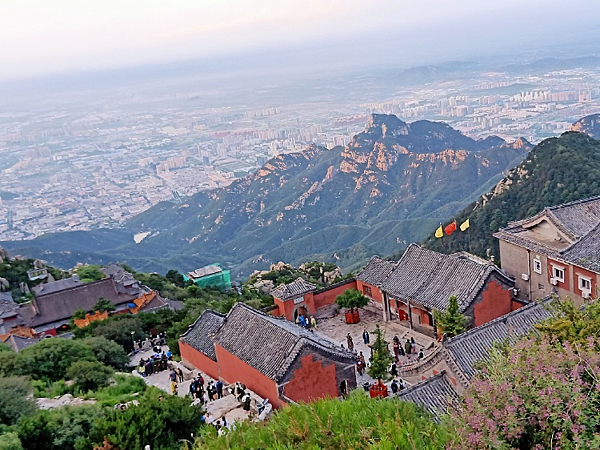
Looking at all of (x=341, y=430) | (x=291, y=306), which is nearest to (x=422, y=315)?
(x=291, y=306)

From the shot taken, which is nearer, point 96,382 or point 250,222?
point 96,382

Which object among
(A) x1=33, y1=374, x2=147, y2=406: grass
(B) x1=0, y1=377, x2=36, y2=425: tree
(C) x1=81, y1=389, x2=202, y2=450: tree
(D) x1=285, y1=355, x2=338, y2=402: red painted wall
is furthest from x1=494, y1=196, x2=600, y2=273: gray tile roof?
(B) x1=0, y1=377, x2=36, y2=425: tree

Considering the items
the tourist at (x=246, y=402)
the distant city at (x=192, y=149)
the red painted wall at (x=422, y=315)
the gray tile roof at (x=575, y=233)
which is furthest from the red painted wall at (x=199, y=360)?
the distant city at (x=192, y=149)

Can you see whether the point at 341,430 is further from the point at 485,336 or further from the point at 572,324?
the point at 485,336

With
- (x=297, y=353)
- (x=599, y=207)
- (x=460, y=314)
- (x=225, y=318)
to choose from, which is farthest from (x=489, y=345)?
(x=599, y=207)

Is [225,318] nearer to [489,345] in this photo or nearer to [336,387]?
[336,387]

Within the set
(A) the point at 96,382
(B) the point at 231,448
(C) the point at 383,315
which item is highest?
(B) the point at 231,448
